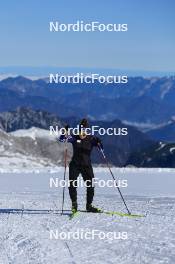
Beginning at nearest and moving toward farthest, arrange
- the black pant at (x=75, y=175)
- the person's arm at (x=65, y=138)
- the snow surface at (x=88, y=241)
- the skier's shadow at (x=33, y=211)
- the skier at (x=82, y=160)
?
the snow surface at (x=88, y=241) < the person's arm at (x=65, y=138) < the skier at (x=82, y=160) < the black pant at (x=75, y=175) < the skier's shadow at (x=33, y=211)

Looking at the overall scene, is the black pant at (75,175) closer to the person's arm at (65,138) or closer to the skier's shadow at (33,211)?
the skier's shadow at (33,211)

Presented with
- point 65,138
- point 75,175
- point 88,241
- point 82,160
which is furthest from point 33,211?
point 88,241

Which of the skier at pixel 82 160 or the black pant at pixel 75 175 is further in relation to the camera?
the black pant at pixel 75 175

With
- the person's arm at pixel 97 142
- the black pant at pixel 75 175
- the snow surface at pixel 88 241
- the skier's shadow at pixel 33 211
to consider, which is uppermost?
the person's arm at pixel 97 142

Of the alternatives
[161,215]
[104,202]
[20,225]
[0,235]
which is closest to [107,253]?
[0,235]

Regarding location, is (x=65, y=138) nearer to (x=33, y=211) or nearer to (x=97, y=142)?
(x=97, y=142)

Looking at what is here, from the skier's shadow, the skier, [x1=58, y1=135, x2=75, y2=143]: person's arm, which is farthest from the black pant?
[x1=58, y1=135, x2=75, y2=143]: person's arm

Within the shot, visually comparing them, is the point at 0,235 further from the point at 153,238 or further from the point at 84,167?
the point at 84,167

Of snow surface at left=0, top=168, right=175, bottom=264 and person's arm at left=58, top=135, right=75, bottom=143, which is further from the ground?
person's arm at left=58, top=135, right=75, bottom=143

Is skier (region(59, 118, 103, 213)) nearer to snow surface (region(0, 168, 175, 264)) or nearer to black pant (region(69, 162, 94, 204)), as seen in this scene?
black pant (region(69, 162, 94, 204))

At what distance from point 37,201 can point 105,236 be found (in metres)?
9.56

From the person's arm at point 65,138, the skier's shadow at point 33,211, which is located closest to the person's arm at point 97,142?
the person's arm at point 65,138

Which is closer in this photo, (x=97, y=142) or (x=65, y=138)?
(x=65, y=138)


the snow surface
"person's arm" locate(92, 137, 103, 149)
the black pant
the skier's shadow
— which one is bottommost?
the snow surface
